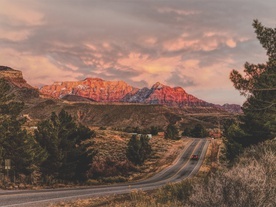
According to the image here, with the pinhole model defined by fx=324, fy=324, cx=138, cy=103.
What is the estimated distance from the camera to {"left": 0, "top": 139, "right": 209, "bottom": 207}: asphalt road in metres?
17.2

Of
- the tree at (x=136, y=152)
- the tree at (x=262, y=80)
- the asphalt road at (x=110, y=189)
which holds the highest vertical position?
the tree at (x=262, y=80)

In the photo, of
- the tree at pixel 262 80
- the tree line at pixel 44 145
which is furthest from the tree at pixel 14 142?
the tree at pixel 262 80

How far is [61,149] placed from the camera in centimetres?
3578

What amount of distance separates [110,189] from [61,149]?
13249 millimetres

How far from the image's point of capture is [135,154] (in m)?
55.2

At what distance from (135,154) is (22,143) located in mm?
25074

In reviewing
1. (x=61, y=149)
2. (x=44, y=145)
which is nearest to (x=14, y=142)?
(x=44, y=145)

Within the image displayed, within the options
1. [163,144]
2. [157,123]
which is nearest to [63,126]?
[163,144]

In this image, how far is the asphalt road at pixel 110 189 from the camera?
1716 centimetres

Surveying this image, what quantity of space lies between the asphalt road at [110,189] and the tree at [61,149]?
7054 millimetres

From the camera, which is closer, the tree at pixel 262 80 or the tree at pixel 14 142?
the tree at pixel 262 80

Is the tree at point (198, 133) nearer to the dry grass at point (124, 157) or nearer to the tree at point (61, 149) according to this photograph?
the dry grass at point (124, 157)

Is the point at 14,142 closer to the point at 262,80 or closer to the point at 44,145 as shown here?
the point at 44,145

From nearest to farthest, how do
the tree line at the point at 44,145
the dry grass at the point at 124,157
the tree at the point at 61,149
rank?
the tree line at the point at 44,145
the tree at the point at 61,149
the dry grass at the point at 124,157
